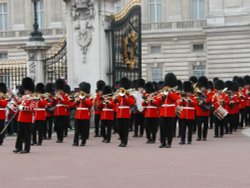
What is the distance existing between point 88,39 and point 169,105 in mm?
6349

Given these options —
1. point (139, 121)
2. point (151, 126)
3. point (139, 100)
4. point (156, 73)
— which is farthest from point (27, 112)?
point (156, 73)

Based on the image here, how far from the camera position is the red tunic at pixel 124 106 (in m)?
14.9

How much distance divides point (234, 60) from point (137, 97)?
20.9 m

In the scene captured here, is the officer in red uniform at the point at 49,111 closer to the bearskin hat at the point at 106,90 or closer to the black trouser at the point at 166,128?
the bearskin hat at the point at 106,90

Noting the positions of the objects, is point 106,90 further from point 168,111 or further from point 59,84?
point 168,111

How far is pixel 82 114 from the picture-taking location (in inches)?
592

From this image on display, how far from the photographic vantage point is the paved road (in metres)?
9.21

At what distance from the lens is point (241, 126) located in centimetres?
2081

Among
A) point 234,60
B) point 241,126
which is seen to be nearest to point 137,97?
point 241,126

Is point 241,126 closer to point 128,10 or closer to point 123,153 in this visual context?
point 128,10

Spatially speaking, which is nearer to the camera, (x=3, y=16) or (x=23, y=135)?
(x=23, y=135)

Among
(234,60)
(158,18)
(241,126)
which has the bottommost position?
(241,126)

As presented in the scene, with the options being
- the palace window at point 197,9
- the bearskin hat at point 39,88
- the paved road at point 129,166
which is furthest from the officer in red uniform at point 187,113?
the palace window at point 197,9

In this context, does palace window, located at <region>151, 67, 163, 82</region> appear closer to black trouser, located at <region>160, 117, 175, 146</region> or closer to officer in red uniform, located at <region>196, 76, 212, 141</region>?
officer in red uniform, located at <region>196, 76, 212, 141</region>
